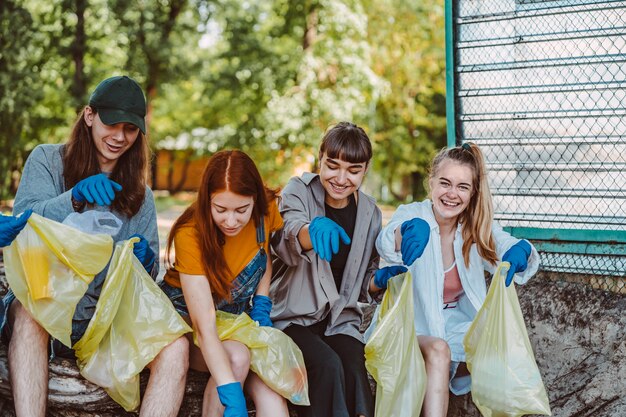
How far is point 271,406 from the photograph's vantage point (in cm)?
252

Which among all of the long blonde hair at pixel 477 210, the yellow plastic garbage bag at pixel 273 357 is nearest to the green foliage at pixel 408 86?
the long blonde hair at pixel 477 210

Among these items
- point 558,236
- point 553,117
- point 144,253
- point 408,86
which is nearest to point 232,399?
point 144,253

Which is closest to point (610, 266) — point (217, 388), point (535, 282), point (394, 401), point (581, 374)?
point (535, 282)

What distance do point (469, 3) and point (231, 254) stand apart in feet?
7.05

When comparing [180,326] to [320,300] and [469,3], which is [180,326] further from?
[469,3]

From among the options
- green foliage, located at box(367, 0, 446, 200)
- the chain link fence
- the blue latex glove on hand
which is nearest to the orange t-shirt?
the blue latex glove on hand

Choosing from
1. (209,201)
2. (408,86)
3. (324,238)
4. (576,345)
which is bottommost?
(576,345)

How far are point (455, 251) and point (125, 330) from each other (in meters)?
1.33

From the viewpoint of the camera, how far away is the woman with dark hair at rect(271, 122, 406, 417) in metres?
2.61

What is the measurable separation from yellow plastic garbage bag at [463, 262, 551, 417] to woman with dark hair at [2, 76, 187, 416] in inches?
42.4

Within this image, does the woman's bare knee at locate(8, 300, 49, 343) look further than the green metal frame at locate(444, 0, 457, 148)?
No

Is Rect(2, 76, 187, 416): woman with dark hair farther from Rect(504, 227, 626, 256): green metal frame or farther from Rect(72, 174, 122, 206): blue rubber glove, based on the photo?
Rect(504, 227, 626, 256): green metal frame

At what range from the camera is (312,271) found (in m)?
2.82

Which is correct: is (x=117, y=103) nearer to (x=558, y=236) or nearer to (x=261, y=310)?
(x=261, y=310)
